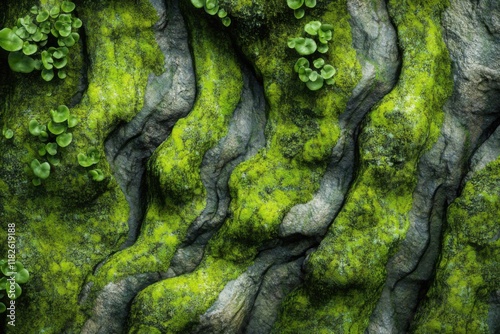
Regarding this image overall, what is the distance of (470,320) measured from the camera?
383 cm

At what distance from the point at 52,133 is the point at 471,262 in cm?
284

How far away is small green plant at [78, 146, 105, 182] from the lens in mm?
4062

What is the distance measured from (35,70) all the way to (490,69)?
3.02 m

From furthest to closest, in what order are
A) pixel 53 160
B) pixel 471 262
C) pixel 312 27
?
pixel 53 160
pixel 312 27
pixel 471 262

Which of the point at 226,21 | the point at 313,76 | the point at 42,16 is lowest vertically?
the point at 42,16

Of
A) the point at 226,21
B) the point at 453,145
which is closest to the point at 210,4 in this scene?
the point at 226,21

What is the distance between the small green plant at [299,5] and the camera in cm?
397

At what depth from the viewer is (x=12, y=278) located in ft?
13.0

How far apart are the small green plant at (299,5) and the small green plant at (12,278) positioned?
2.45 meters

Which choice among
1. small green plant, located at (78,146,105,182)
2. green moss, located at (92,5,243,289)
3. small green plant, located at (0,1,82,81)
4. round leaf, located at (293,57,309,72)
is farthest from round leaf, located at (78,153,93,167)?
round leaf, located at (293,57,309,72)

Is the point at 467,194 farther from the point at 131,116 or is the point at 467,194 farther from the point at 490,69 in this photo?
the point at 131,116

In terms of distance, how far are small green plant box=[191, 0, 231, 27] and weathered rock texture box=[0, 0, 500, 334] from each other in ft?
0.18

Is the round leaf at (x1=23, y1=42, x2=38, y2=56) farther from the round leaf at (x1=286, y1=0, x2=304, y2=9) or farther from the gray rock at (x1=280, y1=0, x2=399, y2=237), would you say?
the gray rock at (x1=280, y1=0, x2=399, y2=237)

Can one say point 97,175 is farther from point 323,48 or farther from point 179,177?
point 323,48
